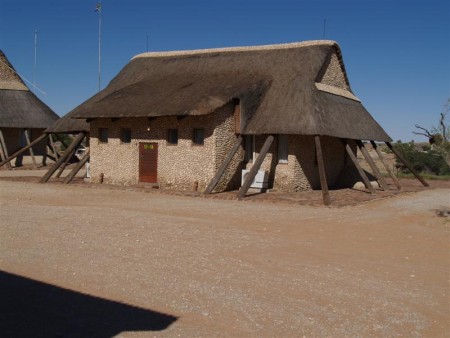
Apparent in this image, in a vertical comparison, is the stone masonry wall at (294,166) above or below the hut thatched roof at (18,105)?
below

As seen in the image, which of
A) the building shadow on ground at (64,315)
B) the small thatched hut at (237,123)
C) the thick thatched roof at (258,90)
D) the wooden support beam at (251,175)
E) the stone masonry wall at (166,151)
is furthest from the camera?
the stone masonry wall at (166,151)

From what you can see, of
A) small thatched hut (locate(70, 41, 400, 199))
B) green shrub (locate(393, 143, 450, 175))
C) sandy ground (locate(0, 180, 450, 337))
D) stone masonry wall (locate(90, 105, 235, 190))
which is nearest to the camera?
sandy ground (locate(0, 180, 450, 337))

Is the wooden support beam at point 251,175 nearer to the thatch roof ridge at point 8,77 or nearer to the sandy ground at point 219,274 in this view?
the sandy ground at point 219,274

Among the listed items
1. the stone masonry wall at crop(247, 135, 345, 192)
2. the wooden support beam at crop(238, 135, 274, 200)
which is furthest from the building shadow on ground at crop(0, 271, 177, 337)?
the stone masonry wall at crop(247, 135, 345, 192)

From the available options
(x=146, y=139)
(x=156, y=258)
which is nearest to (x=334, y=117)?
(x=146, y=139)

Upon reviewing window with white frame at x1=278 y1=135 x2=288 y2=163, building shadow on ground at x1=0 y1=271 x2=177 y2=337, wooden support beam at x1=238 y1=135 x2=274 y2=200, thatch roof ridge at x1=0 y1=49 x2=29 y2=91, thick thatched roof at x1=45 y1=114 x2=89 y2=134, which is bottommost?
building shadow on ground at x1=0 y1=271 x2=177 y2=337

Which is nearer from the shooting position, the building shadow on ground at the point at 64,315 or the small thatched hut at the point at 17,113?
the building shadow on ground at the point at 64,315

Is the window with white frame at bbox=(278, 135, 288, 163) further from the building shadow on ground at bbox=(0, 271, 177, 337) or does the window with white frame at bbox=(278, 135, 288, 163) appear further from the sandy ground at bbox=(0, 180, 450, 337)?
the building shadow on ground at bbox=(0, 271, 177, 337)

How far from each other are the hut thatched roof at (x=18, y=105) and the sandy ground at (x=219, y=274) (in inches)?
887

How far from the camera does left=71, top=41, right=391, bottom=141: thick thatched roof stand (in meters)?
20.3

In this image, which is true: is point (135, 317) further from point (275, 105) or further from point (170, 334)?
point (275, 105)

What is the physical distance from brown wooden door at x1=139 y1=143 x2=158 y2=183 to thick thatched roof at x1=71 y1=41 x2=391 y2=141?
5.28 feet

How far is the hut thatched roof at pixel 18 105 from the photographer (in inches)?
1361

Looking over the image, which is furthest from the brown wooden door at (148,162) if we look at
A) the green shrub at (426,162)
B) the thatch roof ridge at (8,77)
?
the green shrub at (426,162)
